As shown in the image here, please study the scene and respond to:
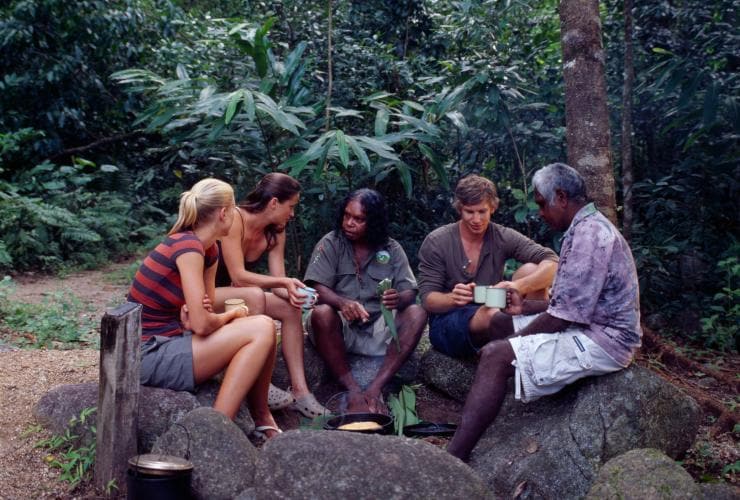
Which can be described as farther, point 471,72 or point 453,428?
point 471,72

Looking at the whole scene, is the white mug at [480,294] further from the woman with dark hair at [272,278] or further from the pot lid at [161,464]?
the pot lid at [161,464]

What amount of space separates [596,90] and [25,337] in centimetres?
459

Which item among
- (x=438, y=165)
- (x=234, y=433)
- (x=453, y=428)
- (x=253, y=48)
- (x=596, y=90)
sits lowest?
(x=453, y=428)

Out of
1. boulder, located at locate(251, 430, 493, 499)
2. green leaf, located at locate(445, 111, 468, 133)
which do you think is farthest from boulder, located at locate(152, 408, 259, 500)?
green leaf, located at locate(445, 111, 468, 133)

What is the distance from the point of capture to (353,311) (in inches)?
179

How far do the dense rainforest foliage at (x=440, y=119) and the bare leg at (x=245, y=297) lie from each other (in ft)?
3.10

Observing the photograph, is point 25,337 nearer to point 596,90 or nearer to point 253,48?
point 253,48

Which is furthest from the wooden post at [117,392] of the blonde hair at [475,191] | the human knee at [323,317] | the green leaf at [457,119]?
the green leaf at [457,119]

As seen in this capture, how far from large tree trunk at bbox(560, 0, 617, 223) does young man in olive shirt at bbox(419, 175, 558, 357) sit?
0.54 metres

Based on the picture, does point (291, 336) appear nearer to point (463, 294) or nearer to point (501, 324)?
A: point (463, 294)

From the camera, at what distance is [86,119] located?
1122cm

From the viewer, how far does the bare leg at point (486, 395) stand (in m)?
3.65

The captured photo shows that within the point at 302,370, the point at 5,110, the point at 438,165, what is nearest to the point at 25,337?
the point at 302,370

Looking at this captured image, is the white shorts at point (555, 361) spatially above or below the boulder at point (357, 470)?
above
